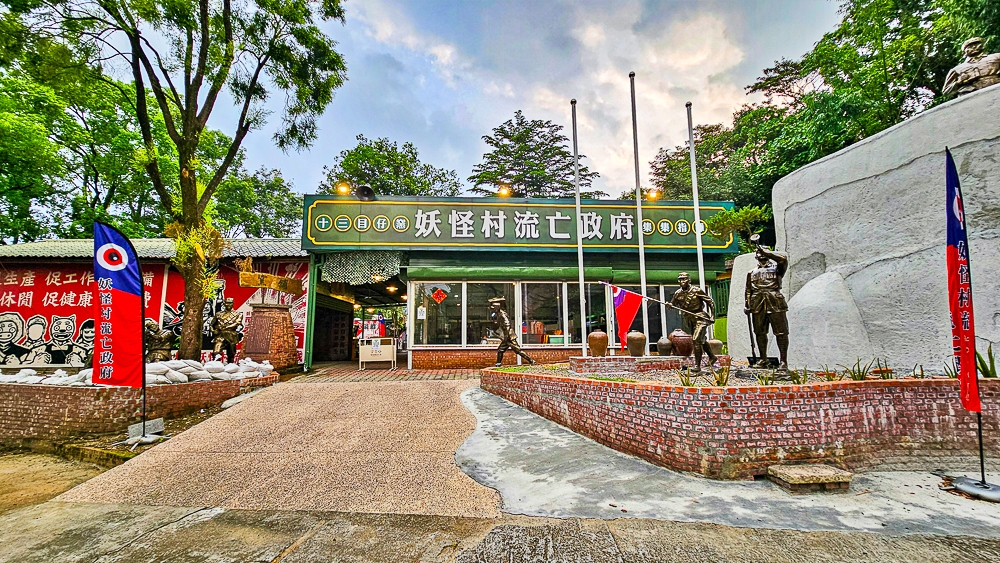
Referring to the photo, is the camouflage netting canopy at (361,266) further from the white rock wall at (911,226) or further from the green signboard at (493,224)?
the white rock wall at (911,226)

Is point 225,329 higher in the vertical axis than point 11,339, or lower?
higher

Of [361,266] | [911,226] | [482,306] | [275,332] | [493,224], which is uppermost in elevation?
[493,224]

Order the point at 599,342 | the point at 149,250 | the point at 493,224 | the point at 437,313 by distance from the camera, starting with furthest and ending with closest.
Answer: the point at 149,250 → the point at 493,224 → the point at 437,313 → the point at 599,342

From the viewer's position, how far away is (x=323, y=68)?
445 inches

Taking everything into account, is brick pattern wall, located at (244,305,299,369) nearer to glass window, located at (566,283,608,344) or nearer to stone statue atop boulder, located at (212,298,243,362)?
stone statue atop boulder, located at (212,298,243,362)

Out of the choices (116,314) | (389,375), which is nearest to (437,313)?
(389,375)

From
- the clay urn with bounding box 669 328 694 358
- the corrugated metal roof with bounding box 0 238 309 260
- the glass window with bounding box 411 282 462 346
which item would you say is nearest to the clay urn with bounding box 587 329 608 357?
the clay urn with bounding box 669 328 694 358

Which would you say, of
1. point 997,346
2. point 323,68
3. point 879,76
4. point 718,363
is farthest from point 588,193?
point 997,346

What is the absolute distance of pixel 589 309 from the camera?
1273 cm

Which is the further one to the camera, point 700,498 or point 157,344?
point 157,344

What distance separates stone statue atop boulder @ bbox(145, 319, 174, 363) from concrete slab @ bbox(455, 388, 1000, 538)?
7728 millimetres

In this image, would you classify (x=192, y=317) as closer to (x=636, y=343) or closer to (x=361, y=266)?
(x=361, y=266)

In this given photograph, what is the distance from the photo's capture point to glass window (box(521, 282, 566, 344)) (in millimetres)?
12406

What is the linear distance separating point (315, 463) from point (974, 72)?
1020 centimetres
